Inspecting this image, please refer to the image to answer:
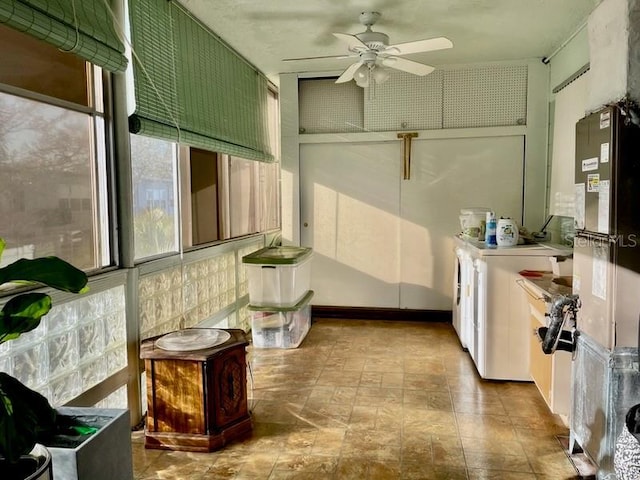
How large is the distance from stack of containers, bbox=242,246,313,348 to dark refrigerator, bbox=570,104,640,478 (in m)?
2.42

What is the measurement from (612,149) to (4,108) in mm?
2417

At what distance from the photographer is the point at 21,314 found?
1.42 metres

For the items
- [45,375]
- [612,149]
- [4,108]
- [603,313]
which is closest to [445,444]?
[603,313]

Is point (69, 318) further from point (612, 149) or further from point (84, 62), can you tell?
point (612, 149)

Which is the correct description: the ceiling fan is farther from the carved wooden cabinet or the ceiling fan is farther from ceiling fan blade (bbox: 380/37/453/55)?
the carved wooden cabinet

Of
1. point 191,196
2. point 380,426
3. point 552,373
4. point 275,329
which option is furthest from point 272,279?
point 552,373

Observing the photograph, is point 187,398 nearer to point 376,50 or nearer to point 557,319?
point 557,319

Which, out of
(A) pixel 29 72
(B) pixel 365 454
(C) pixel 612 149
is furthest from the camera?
(B) pixel 365 454

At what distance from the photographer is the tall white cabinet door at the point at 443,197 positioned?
4.86 meters

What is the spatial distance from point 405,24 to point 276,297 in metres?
2.41

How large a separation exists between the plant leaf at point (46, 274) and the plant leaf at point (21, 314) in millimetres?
90

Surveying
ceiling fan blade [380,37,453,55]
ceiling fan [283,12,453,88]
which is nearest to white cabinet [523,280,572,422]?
ceiling fan blade [380,37,453,55]

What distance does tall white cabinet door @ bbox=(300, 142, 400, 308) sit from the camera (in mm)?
5082

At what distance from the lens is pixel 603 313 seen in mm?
1989
